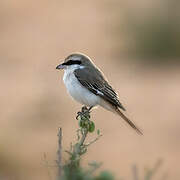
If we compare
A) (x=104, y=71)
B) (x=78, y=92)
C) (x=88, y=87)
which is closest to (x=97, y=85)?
(x=88, y=87)

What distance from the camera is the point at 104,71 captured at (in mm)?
16344

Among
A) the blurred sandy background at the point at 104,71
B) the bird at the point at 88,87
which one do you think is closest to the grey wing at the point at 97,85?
the bird at the point at 88,87

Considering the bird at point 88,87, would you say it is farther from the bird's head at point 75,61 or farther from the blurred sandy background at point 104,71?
the blurred sandy background at point 104,71

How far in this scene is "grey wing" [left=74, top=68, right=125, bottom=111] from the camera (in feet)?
20.9

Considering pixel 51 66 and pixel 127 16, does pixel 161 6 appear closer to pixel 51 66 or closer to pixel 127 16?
pixel 127 16

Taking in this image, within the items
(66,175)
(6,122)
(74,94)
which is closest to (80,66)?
(74,94)

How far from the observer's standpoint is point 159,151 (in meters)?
11.7

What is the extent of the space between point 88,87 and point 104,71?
991 cm

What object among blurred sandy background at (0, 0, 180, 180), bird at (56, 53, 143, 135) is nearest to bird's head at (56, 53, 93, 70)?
bird at (56, 53, 143, 135)

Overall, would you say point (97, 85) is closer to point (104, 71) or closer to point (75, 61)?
point (75, 61)

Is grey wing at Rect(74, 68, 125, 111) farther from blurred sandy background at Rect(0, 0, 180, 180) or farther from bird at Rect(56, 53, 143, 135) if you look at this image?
blurred sandy background at Rect(0, 0, 180, 180)

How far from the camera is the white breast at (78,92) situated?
6305 millimetres

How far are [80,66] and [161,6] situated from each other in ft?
51.2

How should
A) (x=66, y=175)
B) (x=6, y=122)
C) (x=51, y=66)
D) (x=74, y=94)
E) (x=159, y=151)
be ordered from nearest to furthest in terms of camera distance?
(x=66, y=175) < (x=74, y=94) < (x=159, y=151) < (x=6, y=122) < (x=51, y=66)
